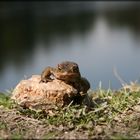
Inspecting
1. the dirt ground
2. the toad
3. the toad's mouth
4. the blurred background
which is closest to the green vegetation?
the dirt ground

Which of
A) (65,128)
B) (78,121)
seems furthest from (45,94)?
(65,128)

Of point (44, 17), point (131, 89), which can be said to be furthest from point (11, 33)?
Answer: point (131, 89)

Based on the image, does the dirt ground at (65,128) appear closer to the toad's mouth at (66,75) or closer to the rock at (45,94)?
the rock at (45,94)

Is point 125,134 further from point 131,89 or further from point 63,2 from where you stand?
point 63,2

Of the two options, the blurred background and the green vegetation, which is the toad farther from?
the blurred background

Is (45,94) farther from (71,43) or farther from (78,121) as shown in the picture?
(71,43)

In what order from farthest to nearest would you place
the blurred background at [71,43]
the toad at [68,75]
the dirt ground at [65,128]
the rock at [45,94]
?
the blurred background at [71,43], the toad at [68,75], the rock at [45,94], the dirt ground at [65,128]

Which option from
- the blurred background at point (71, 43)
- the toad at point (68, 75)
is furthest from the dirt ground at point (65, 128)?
the blurred background at point (71, 43)
